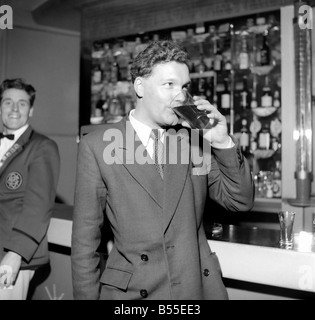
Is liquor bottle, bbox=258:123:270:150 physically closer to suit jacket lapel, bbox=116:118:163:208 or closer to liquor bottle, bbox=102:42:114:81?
liquor bottle, bbox=102:42:114:81

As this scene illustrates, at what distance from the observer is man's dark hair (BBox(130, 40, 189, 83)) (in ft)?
4.40

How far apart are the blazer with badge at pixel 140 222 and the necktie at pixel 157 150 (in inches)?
1.2

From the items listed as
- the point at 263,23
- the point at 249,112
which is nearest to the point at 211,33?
the point at 263,23

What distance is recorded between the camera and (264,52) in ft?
12.3

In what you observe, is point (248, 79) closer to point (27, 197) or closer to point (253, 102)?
point (253, 102)

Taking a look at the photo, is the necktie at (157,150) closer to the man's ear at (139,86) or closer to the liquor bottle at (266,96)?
the man's ear at (139,86)

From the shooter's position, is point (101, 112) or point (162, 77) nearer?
point (162, 77)

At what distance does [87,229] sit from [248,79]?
2.93 m

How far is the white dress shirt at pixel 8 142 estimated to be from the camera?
2.07m

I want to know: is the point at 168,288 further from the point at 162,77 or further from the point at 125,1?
the point at 125,1

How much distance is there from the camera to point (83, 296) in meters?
1.34

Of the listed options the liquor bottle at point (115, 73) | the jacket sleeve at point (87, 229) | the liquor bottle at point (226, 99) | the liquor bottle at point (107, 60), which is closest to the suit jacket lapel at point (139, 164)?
the jacket sleeve at point (87, 229)

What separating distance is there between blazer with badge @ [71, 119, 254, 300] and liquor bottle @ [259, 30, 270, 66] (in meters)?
2.64

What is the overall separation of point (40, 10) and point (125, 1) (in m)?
0.94
